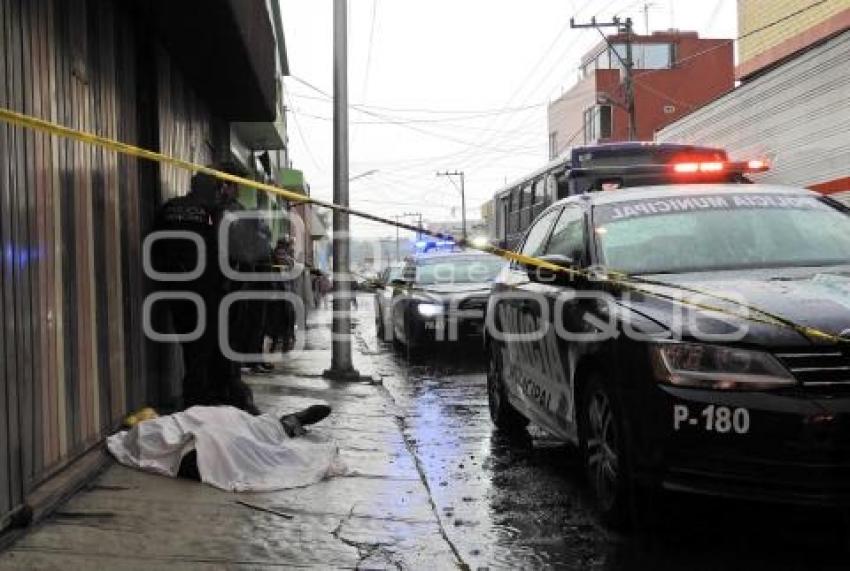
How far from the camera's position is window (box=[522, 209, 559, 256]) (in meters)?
6.88

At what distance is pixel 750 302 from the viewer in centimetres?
446

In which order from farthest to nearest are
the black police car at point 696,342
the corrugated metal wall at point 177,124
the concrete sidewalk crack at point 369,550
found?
1. the corrugated metal wall at point 177,124
2. the concrete sidewalk crack at point 369,550
3. the black police car at point 696,342

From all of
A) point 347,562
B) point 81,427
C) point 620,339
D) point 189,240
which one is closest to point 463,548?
point 347,562

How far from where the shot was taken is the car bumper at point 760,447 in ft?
13.0

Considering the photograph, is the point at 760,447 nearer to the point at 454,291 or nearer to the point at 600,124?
the point at 454,291

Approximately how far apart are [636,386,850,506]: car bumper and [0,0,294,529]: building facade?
9.25 feet

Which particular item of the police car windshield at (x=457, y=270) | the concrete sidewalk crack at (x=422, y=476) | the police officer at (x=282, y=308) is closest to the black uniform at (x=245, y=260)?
the concrete sidewalk crack at (x=422, y=476)

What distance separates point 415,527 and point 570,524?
2.79ft

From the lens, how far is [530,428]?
26.5 feet

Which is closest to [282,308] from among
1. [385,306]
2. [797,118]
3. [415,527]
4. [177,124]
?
[177,124]

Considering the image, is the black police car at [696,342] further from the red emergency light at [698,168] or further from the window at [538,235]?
the red emergency light at [698,168]

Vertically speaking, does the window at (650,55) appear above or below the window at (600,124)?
above

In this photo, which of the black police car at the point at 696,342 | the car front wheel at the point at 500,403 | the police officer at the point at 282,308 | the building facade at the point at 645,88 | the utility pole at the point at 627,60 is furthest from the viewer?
the building facade at the point at 645,88

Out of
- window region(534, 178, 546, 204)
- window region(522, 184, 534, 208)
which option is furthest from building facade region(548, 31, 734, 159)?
window region(534, 178, 546, 204)
